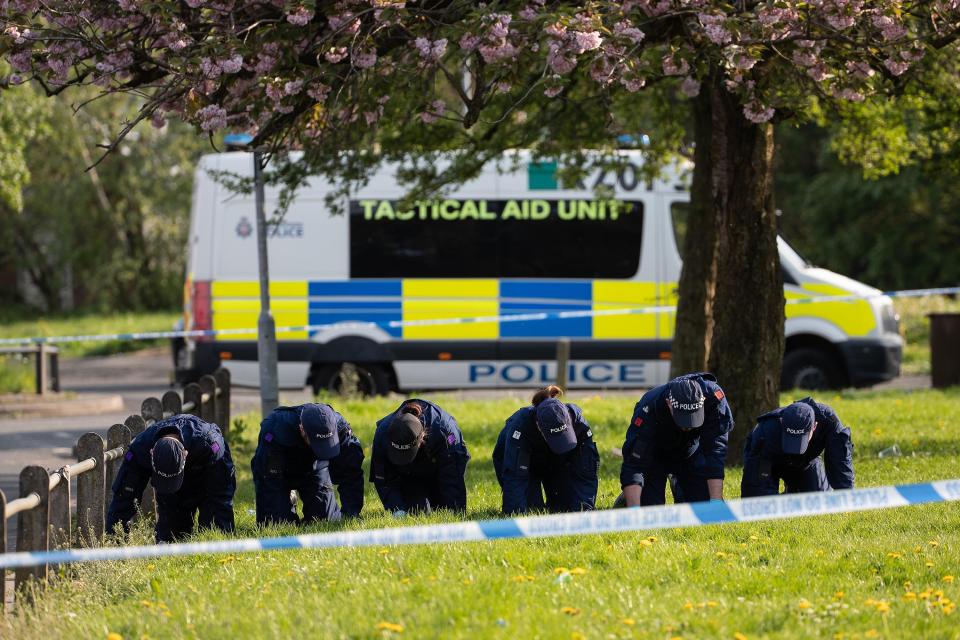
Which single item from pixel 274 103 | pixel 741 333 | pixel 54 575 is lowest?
pixel 54 575

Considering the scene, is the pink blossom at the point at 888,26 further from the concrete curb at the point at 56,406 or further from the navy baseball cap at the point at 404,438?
the concrete curb at the point at 56,406

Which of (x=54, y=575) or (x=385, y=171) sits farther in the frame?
(x=385, y=171)

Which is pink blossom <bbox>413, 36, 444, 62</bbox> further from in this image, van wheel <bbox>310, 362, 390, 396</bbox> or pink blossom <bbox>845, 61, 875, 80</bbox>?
van wheel <bbox>310, 362, 390, 396</bbox>

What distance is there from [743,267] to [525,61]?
9.12ft

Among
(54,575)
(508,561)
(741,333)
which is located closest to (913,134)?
(741,333)

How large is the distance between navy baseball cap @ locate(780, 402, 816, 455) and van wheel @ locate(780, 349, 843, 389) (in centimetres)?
797

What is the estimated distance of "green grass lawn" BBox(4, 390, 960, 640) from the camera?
200 inches

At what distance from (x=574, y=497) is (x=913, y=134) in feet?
24.6

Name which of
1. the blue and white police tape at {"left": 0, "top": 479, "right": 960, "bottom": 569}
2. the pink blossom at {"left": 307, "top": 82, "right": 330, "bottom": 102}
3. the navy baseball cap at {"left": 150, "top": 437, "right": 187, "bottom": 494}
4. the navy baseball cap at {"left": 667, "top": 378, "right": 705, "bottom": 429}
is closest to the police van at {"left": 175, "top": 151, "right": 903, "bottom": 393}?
the pink blossom at {"left": 307, "top": 82, "right": 330, "bottom": 102}

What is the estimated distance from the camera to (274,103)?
27.3ft

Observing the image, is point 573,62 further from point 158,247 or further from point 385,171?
point 158,247

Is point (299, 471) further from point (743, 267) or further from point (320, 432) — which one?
point (743, 267)

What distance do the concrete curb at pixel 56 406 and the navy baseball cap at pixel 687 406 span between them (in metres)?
9.76

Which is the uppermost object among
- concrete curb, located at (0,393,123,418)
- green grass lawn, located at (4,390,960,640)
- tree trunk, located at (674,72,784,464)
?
tree trunk, located at (674,72,784,464)
